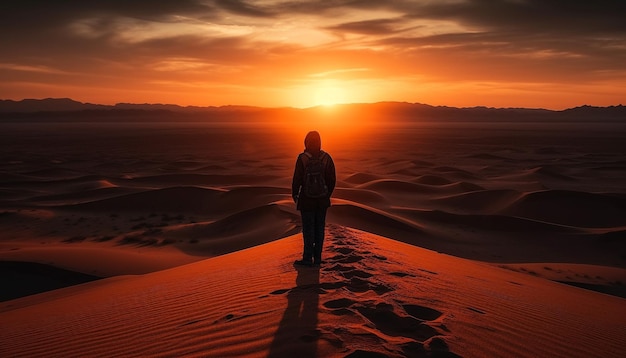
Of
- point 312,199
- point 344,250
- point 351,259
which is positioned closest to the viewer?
point 312,199

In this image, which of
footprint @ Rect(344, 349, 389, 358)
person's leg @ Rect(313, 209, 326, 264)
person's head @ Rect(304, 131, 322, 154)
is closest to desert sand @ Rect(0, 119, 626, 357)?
footprint @ Rect(344, 349, 389, 358)

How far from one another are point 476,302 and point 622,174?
90.4 feet

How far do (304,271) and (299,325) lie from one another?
5.67 feet

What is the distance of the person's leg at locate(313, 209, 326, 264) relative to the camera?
5344mm

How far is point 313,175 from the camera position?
5.22m

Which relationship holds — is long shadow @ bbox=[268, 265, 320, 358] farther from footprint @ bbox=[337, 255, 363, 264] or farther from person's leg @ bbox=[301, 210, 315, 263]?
footprint @ bbox=[337, 255, 363, 264]

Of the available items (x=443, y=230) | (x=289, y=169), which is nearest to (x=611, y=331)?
(x=443, y=230)

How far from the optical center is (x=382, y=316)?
3676mm

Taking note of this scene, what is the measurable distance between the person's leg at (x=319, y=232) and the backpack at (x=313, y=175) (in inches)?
10.3

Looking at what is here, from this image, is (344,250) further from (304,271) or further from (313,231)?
(304,271)

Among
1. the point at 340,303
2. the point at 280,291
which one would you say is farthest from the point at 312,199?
the point at 340,303

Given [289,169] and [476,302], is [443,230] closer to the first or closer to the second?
[476,302]

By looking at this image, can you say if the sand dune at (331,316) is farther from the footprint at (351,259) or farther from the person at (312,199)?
the person at (312,199)

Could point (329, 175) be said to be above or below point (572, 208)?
above
